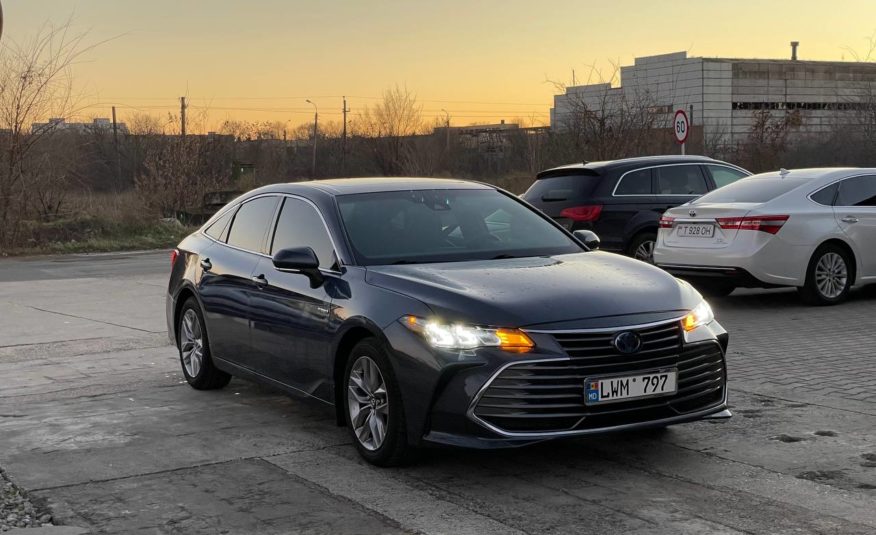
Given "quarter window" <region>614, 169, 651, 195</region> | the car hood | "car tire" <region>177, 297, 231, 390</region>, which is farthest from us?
"quarter window" <region>614, 169, 651, 195</region>

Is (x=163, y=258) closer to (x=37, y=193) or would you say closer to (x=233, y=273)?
(x=37, y=193)

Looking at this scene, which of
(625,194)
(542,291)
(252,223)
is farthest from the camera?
(625,194)

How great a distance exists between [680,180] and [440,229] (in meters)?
8.84

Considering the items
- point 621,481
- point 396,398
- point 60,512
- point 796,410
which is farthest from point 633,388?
point 60,512

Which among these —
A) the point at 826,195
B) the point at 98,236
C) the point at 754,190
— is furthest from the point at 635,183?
the point at 98,236

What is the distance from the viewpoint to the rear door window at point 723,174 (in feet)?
49.7

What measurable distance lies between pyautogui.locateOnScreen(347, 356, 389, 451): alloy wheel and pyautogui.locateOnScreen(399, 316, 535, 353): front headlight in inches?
17.4

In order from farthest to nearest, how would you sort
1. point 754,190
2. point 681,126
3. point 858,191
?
point 681,126 → point 858,191 → point 754,190

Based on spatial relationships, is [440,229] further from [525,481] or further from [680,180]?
[680,180]

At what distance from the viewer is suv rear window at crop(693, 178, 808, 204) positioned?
1189cm

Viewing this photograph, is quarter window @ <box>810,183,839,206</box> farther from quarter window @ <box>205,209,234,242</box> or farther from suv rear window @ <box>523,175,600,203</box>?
quarter window @ <box>205,209,234,242</box>

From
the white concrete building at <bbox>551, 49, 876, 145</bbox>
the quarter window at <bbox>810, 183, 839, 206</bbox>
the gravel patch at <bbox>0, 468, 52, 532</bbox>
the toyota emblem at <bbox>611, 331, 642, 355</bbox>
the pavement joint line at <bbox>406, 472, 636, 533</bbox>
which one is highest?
the white concrete building at <bbox>551, 49, 876, 145</bbox>

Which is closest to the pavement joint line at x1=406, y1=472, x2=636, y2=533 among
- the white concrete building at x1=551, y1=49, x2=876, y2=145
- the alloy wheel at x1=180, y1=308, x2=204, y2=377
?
the alloy wheel at x1=180, y1=308, x2=204, y2=377

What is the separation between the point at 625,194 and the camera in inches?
571
